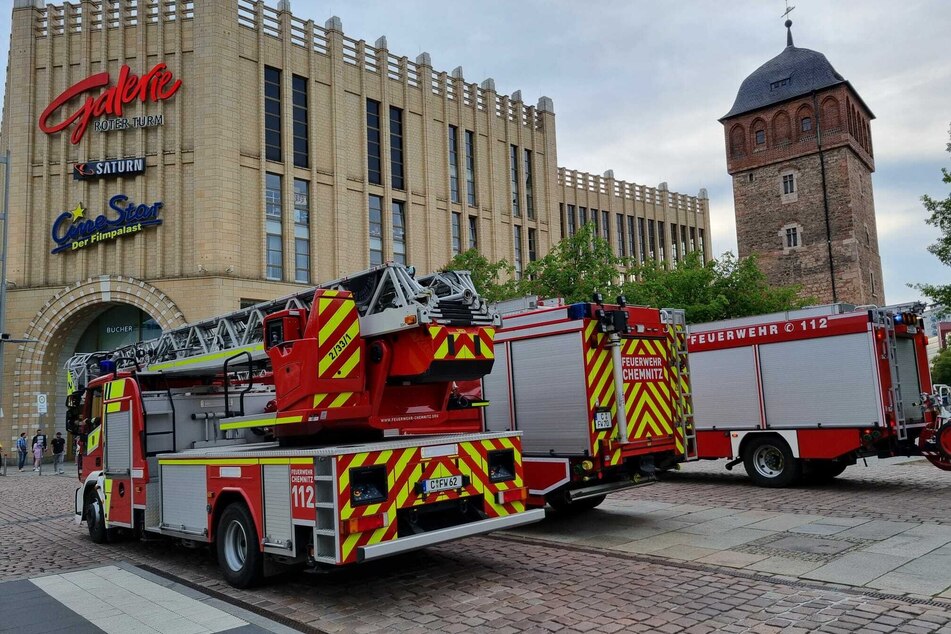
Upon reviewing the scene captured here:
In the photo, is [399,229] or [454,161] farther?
[454,161]

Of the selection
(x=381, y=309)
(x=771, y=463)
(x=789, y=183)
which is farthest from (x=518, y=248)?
(x=381, y=309)

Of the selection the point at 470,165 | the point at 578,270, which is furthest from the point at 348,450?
the point at 470,165

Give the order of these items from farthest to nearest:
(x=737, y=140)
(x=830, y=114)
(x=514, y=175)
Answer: (x=737, y=140) < (x=830, y=114) < (x=514, y=175)

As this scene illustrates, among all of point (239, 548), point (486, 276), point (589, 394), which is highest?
point (486, 276)

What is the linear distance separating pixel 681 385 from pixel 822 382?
3.59 m

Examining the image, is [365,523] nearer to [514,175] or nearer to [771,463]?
[771,463]

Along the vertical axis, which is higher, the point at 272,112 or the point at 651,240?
the point at 272,112

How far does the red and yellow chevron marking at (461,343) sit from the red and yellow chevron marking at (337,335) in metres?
0.87

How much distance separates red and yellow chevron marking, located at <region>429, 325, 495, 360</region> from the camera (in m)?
7.58

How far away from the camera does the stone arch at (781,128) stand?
59.4 meters

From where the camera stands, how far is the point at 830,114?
57281 millimetres

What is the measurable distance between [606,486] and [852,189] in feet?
180

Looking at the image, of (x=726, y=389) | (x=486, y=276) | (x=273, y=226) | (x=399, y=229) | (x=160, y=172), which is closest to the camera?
(x=726, y=389)

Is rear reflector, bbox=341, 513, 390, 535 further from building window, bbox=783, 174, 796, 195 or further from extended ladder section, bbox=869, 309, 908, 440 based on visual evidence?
building window, bbox=783, 174, 796, 195
